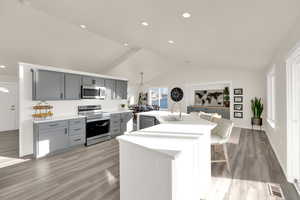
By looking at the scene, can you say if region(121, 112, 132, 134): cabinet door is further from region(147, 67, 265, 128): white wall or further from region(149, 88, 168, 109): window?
region(149, 88, 168, 109): window

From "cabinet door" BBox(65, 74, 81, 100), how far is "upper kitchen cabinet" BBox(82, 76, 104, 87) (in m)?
0.17

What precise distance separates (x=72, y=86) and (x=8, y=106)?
153 inches

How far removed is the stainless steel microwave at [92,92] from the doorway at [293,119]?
4.50 meters

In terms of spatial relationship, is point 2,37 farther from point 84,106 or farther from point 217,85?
point 217,85

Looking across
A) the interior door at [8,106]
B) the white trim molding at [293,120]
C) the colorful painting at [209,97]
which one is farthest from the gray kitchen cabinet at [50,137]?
the colorful painting at [209,97]

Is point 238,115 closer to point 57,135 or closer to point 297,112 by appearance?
point 297,112

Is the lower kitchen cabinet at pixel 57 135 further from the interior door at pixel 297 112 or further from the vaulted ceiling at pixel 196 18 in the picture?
the interior door at pixel 297 112

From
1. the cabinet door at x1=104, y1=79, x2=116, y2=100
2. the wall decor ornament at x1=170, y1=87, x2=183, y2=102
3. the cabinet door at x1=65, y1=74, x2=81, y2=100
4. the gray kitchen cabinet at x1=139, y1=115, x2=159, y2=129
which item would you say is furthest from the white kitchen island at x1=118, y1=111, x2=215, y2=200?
the wall decor ornament at x1=170, y1=87, x2=183, y2=102

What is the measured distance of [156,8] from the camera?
2.07 meters

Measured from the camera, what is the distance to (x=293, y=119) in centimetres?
212

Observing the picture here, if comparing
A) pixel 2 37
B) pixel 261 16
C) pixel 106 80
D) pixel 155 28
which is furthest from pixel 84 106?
pixel 261 16

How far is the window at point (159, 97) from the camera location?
871cm

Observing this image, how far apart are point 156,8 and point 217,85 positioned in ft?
19.5

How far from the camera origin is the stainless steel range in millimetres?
4059
